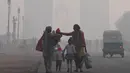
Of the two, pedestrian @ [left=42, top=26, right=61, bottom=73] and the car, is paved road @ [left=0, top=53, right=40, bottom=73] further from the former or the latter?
the car

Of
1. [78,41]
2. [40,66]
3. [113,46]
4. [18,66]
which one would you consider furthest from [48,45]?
[113,46]

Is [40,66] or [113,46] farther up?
[113,46]

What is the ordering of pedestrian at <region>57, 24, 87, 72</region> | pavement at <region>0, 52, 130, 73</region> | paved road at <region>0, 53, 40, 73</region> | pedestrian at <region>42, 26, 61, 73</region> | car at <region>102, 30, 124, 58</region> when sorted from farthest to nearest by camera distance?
car at <region>102, 30, 124, 58</region> → pavement at <region>0, 52, 130, 73</region> → paved road at <region>0, 53, 40, 73</region> → pedestrian at <region>57, 24, 87, 72</region> → pedestrian at <region>42, 26, 61, 73</region>

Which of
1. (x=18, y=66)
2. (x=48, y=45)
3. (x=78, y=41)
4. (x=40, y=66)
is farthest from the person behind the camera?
(x=40, y=66)

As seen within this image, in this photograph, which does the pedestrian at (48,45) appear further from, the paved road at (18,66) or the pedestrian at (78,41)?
the paved road at (18,66)

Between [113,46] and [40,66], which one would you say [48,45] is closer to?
[40,66]

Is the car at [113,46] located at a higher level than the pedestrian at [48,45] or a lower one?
lower

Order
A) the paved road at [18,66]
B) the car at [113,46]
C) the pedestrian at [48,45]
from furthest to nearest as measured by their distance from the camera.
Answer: the car at [113,46]
the paved road at [18,66]
the pedestrian at [48,45]

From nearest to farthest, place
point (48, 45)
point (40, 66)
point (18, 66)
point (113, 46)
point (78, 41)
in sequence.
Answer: point (48, 45) < point (78, 41) < point (18, 66) < point (40, 66) < point (113, 46)

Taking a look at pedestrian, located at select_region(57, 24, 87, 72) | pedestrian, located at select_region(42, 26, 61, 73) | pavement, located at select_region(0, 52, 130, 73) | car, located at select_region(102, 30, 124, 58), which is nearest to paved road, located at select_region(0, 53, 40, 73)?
pavement, located at select_region(0, 52, 130, 73)

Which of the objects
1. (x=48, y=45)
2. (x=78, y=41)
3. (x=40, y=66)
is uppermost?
(x=78, y=41)

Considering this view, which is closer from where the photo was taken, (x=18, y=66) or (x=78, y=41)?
(x=78, y=41)

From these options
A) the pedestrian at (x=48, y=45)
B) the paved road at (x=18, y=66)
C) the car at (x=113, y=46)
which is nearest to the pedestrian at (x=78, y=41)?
the pedestrian at (x=48, y=45)

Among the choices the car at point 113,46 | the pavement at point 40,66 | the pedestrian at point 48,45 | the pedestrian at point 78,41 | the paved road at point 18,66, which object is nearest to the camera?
the pedestrian at point 48,45
